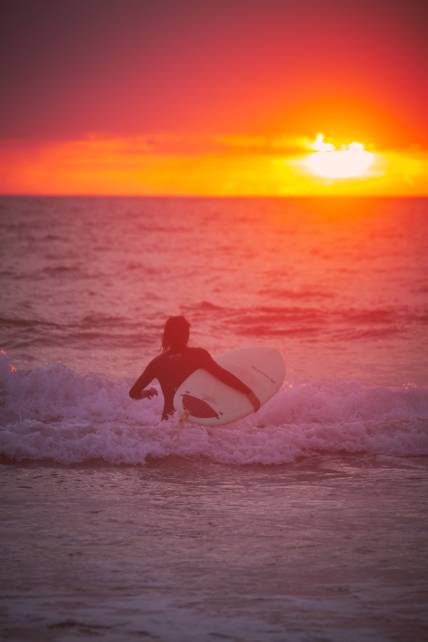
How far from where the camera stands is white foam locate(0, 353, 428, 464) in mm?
7270

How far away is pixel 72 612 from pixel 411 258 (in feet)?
132

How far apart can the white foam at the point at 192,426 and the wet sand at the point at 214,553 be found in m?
0.37

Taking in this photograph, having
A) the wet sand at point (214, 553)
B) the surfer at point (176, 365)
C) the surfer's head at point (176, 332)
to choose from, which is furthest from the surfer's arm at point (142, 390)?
the wet sand at point (214, 553)

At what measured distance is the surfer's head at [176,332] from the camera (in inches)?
288

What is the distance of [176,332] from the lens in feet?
24.0

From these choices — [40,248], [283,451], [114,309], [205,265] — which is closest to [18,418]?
[283,451]

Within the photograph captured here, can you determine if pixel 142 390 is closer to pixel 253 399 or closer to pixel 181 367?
pixel 181 367

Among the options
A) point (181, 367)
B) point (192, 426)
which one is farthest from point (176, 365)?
point (192, 426)

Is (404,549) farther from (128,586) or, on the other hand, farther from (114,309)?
(114,309)

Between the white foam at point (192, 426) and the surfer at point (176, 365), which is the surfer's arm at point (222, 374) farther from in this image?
the white foam at point (192, 426)

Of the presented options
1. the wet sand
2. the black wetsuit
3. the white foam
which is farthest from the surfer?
the wet sand

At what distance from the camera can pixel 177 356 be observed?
296 inches

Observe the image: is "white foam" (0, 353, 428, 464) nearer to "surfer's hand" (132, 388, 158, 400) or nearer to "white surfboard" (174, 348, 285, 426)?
→ "white surfboard" (174, 348, 285, 426)

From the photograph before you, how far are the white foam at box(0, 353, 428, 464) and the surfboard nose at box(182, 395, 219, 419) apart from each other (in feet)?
0.47
